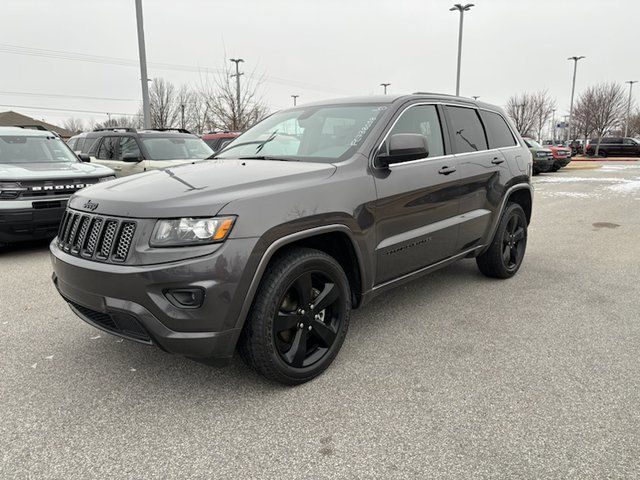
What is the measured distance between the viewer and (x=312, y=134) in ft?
12.6

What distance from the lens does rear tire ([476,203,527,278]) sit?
194 inches

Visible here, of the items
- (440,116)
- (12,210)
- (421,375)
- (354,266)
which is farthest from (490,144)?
(12,210)

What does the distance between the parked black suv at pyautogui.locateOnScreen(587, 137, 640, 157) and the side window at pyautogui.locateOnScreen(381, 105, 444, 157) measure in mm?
39194

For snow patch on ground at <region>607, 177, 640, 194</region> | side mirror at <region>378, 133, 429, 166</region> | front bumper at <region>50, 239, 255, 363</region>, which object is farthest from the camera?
snow patch on ground at <region>607, 177, 640, 194</region>

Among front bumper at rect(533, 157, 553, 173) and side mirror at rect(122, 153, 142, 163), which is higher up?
side mirror at rect(122, 153, 142, 163)

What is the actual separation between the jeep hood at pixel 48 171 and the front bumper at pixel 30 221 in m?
0.36

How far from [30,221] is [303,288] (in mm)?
4886

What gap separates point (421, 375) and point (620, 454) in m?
1.12

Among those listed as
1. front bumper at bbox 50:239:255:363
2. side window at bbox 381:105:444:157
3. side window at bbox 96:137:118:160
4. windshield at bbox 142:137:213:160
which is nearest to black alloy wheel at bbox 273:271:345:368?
front bumper at bbox 50:239:255:363

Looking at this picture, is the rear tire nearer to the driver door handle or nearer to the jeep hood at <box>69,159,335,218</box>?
the driver door handle

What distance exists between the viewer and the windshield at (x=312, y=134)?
3.53 metres

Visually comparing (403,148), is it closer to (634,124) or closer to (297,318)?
(297,318)

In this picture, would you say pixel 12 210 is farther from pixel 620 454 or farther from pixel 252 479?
pixel 620 454

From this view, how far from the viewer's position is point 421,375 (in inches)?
123
